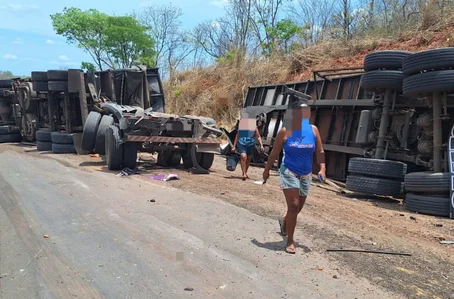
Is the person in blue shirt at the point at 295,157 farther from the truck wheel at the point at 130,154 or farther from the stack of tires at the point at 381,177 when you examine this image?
the truck wheel at the point at 130,154

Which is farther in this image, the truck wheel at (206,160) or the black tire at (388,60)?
the truck wheel at (206,160)

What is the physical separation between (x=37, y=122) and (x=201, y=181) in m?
9.25

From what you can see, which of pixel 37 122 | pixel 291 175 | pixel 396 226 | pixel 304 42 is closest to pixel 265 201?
pixel 396 226

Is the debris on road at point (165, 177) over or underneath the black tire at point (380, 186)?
underneath

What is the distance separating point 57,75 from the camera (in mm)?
14445

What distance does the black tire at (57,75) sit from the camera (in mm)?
14359

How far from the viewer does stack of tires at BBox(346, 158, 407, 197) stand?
833 centimetres

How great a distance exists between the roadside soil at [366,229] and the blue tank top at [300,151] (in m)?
0.89

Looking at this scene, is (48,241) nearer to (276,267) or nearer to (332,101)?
(276,267)

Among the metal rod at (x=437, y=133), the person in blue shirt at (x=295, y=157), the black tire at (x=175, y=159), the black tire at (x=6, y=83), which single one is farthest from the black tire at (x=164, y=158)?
the black tire at (x=6, y=83)

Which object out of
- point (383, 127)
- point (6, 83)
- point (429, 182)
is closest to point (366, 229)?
point (429, 182)

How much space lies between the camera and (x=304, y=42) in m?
24.6

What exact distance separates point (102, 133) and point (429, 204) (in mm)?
7436

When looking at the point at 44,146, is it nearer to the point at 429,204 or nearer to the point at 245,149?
the point at 245,149
